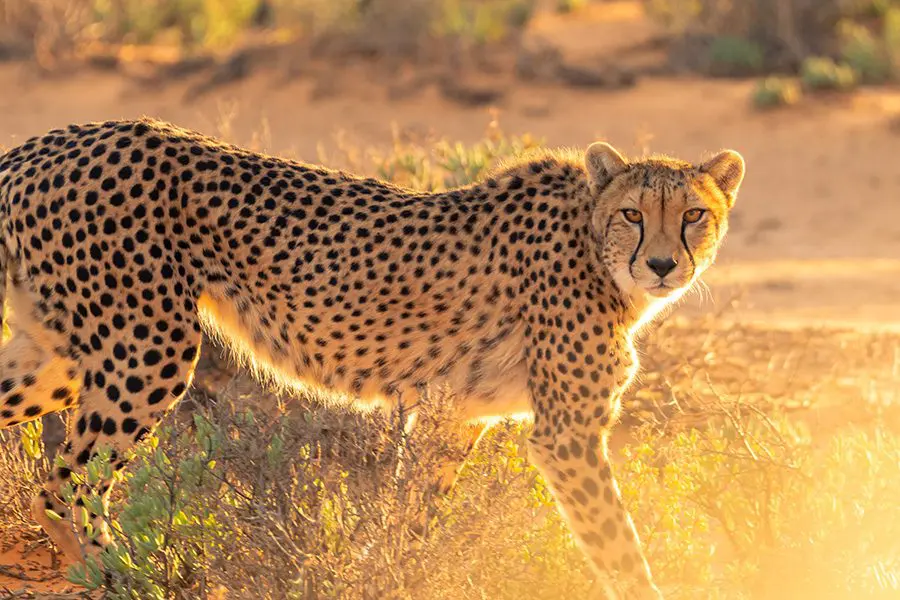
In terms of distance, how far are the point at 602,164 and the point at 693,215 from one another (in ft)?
1.14

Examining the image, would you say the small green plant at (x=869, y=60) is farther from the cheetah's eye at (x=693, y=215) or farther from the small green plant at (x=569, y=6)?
the cheetah's eye at (x=693, y=215)

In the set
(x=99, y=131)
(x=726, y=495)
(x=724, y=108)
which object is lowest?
(x=724, y=108)

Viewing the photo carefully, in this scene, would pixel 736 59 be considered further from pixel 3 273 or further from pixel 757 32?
pixel 3 273

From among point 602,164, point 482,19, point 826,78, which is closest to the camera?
point 602,164

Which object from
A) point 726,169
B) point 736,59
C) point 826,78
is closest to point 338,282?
point 726,169

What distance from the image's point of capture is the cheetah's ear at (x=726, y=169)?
430 cm

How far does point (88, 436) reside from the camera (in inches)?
166

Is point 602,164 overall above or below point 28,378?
above

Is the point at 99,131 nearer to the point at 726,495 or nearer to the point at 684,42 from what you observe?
the point at 726,495

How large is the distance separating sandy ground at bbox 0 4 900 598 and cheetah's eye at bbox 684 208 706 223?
4.51 meters

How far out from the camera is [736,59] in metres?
14.4

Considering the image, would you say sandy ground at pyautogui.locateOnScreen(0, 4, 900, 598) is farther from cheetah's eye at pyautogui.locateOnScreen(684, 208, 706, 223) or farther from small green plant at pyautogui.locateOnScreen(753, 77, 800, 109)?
cheetah's eye at pyautogui.locateOnScreen(684, 208, 706, 223)

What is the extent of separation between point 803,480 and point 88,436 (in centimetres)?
221

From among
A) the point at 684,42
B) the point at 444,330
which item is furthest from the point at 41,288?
the point at 684,42
